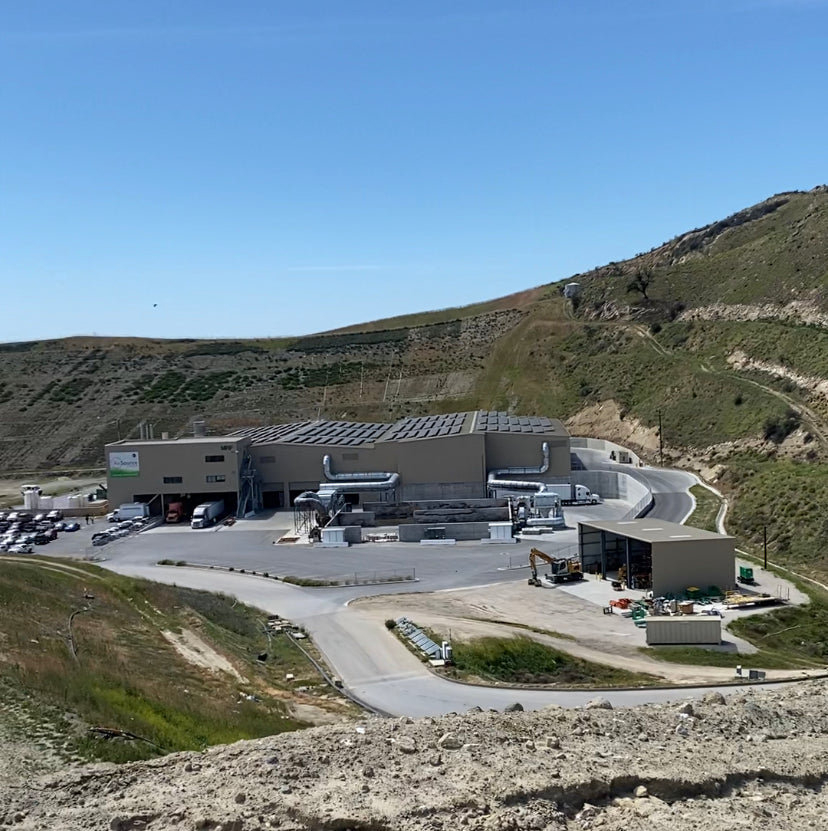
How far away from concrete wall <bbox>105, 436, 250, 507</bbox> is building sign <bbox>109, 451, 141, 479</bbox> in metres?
0.23

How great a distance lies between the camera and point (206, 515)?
198 ft

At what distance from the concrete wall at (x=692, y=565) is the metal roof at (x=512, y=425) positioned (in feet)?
88.7

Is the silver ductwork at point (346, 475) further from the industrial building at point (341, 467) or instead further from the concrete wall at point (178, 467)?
the concrete wall at point (178, 467)

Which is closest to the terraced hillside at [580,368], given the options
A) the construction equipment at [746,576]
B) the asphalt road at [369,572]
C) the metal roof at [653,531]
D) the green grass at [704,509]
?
the green grass at [704,509]

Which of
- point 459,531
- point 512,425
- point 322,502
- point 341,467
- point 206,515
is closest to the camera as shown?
point 459,531

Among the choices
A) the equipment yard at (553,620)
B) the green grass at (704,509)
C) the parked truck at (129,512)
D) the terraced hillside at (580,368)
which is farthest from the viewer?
the terraced hillside at (580,368)

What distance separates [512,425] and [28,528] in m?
36.5

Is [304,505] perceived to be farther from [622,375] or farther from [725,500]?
[622,375]

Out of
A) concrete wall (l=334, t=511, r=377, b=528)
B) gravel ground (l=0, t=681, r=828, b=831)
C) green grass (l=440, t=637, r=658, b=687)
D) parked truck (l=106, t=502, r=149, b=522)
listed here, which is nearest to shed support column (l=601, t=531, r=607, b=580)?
green grass (l=440, t=637, r=658, b=687)

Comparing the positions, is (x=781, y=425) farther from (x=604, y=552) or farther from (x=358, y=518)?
(x=358, y=518)

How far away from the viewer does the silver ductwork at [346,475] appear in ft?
204

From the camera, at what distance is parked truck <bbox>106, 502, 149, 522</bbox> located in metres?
62.1

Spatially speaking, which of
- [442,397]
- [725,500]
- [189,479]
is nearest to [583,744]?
[725,500]

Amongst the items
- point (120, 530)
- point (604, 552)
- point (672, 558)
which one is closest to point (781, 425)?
point (604, 552)
